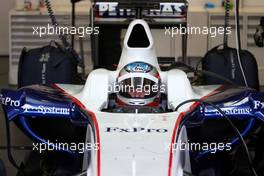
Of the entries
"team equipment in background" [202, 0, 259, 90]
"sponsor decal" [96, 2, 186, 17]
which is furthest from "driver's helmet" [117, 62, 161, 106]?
"sponsor decal" [96, 2, 186, 17]

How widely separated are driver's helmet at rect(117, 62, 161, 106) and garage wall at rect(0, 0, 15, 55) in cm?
311

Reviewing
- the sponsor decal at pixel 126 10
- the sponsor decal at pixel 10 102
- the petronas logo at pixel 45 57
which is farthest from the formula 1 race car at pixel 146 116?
the sponsor decal at pixel 126 10

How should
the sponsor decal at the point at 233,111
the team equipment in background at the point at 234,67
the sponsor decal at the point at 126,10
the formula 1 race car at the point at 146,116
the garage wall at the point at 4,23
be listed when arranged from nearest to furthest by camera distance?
1. the formula 1 race car at the point at 146,116
2. the sponsor decal at the point at 233,111
3. the team equipment in background at the point at 234,67
4. the sponsor decal at the point at 126,10
5. the garage wall at the point at 4,23

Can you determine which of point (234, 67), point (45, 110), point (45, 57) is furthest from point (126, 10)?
point (45, 110)

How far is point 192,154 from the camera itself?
2.44 metres

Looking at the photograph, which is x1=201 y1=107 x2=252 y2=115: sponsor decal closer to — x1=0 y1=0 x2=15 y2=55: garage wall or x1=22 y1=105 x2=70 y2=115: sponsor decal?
x1=22 y1=105 x2=70 y2=115: sponsor decal

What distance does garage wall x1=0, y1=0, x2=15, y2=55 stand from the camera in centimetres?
532

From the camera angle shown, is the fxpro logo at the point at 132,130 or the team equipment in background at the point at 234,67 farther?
the team equipment in background at the point at 234,67

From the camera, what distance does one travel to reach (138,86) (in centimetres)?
238

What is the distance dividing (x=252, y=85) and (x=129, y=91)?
87cm

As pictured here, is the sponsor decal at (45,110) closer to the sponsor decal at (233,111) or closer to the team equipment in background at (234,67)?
the sponsor decal at (233,111)

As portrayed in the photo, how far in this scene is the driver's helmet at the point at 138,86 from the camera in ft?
7.82

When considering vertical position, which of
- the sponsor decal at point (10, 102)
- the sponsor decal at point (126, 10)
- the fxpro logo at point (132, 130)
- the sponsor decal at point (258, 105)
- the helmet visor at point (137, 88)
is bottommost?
the fxpro logo at point (132, 130)

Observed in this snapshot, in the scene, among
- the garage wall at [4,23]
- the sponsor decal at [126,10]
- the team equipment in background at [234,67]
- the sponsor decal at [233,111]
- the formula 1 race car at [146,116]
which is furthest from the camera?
the garage wall at [4,23]
